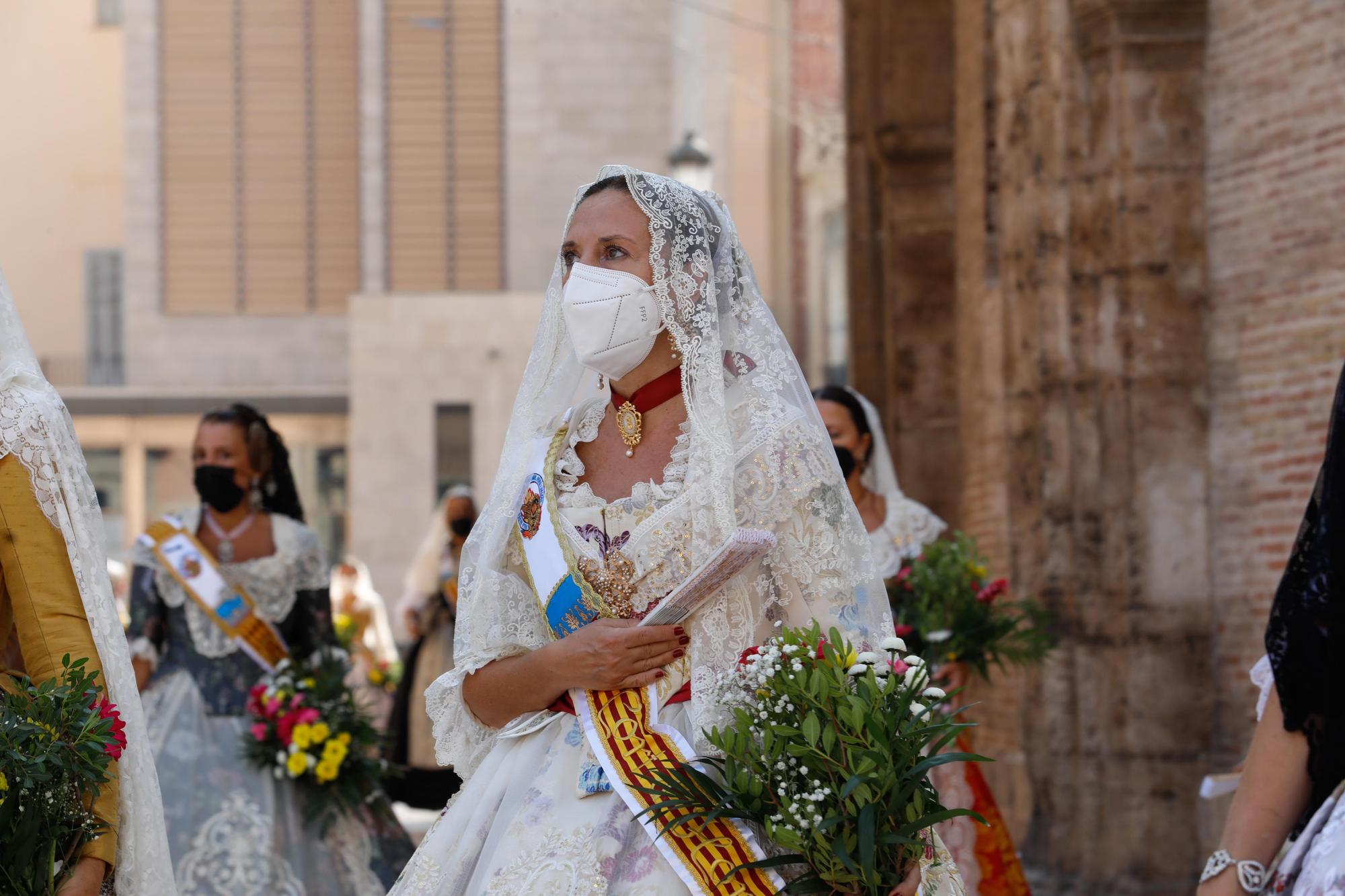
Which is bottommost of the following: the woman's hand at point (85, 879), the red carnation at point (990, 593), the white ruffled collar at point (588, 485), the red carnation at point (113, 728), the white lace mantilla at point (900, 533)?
the woman's hand at point (85, 879)

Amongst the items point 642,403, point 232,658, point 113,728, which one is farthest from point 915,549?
point 113,728

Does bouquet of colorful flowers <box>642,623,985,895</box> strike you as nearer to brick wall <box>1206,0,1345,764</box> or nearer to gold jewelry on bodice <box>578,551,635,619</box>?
gold jewelry on bodice <box>578,551,635,619</box>

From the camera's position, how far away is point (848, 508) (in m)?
4.00

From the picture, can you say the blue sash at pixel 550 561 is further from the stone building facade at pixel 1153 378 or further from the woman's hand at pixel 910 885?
the stone building facade at pixel 1153 378

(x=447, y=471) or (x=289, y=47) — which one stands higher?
(x=289, y=47)

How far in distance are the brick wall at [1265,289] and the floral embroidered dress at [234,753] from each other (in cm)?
378

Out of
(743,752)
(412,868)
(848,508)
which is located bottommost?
(412,868)

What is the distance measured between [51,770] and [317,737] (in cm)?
382

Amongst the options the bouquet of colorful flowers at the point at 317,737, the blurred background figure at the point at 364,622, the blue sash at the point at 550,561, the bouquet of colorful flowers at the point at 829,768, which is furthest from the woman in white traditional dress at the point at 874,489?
the blurred background figure at the point at 364,622

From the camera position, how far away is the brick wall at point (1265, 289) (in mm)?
8445

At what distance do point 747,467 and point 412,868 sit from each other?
100cm

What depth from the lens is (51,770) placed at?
3844mm

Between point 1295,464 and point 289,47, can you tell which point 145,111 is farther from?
point 1295,464

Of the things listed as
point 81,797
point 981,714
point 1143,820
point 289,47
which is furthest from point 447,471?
point 81,797
